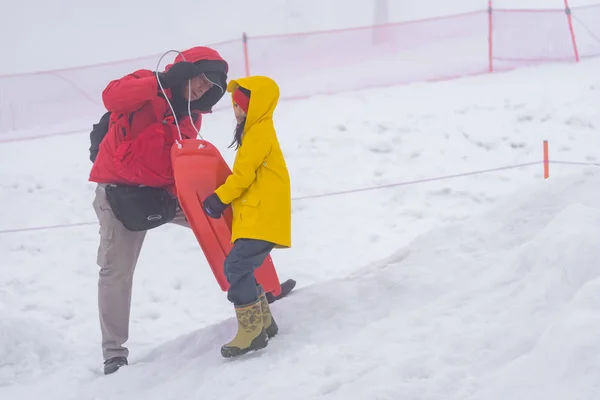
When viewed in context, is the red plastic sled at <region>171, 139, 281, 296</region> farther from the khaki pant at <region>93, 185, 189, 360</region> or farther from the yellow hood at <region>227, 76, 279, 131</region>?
the khaki pant at <region>93, 185, 189, 360</region>

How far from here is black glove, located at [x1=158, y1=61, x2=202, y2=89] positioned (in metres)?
4.08

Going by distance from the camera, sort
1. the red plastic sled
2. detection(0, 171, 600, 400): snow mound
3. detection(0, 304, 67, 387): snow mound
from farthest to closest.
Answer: detection(0, 304, 67, 387): snow mound
the red plastic sled
detection(0, 171, 600, 400): snow mound

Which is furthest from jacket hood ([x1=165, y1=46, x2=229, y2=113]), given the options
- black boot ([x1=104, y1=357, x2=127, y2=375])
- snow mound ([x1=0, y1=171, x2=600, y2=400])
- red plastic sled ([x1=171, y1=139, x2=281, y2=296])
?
black boot ([x1=104, y1=357, x2=127, y2=375])

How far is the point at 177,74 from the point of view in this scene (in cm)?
408

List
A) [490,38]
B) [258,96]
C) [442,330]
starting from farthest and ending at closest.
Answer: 1. [490,38]
2. [258,96]
3. [442,330]

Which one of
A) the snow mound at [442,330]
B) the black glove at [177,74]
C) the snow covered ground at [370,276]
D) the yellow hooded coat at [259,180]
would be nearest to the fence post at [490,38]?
the snow covered ground at [370,276]

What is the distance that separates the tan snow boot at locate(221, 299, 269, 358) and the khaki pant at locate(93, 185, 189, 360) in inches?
31.4

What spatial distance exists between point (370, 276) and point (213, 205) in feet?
3.96

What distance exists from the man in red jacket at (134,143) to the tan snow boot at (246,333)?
2.67 ft

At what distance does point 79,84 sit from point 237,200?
820 centimetres

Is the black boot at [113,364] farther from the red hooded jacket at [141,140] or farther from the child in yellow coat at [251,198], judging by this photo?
the red hooded jacket at [141,140]

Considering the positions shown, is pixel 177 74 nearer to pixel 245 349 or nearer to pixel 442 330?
pixel 245 349

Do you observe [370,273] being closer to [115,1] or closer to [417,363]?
[417,363]

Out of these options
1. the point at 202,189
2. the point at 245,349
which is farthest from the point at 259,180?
the point at 245,349
